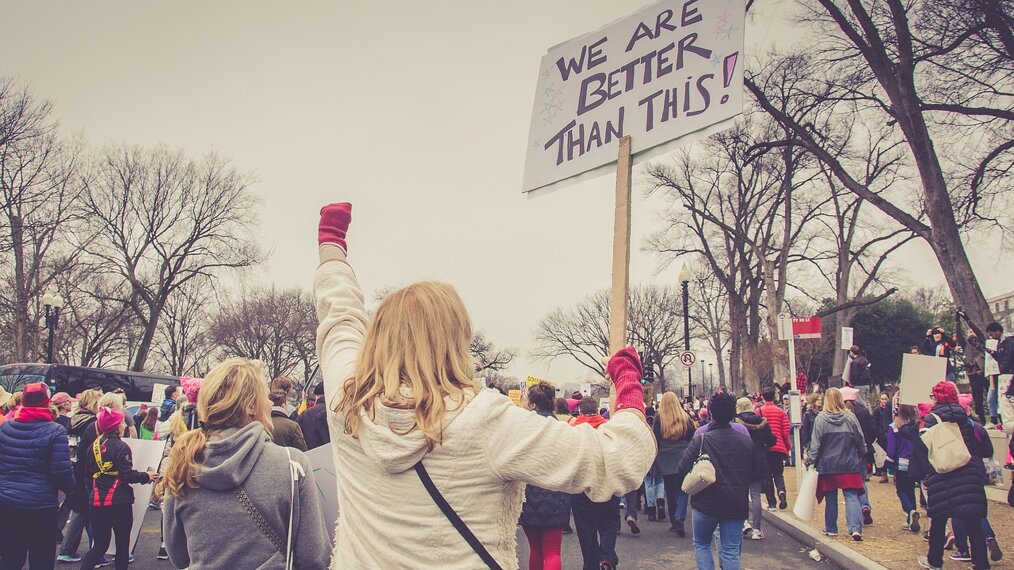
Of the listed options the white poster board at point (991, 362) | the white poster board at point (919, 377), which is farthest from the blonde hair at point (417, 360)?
the white poster board at point (991, 362)

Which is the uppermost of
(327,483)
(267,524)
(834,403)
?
(834,403)

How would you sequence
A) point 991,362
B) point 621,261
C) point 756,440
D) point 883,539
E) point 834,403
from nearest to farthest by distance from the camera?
point 621,261 → point 883,539 → point 834,403 → point 756,440 → point 991,362

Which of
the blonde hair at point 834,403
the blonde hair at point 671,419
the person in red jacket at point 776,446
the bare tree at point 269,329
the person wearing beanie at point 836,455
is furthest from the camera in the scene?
the bare tree at point 269,329

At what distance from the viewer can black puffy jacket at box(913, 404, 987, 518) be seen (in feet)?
22.6

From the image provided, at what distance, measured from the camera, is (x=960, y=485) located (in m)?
6.98

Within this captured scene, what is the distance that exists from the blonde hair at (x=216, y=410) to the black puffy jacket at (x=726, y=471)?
428 centimetres

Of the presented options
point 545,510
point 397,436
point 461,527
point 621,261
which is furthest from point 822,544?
point 397,436

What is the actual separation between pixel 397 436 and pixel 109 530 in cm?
607

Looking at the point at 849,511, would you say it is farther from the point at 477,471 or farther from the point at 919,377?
the point at 477,471

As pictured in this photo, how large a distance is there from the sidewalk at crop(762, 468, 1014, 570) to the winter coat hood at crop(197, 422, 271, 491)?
6.80 m

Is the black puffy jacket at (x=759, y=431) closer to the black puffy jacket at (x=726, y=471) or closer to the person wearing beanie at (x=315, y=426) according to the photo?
the black puffy jacket at (x=726, y=471)

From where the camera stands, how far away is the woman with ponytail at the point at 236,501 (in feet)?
9.20

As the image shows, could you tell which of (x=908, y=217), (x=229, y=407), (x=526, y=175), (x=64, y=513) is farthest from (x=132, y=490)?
(x=908, y=217)

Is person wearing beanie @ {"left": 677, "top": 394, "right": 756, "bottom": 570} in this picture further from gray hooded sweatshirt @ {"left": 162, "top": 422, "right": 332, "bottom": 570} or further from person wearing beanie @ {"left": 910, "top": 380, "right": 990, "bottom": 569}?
gray hooded sweatshirt @ {"left": 162, "top": 422, "right": 332, "bottom": 570}
